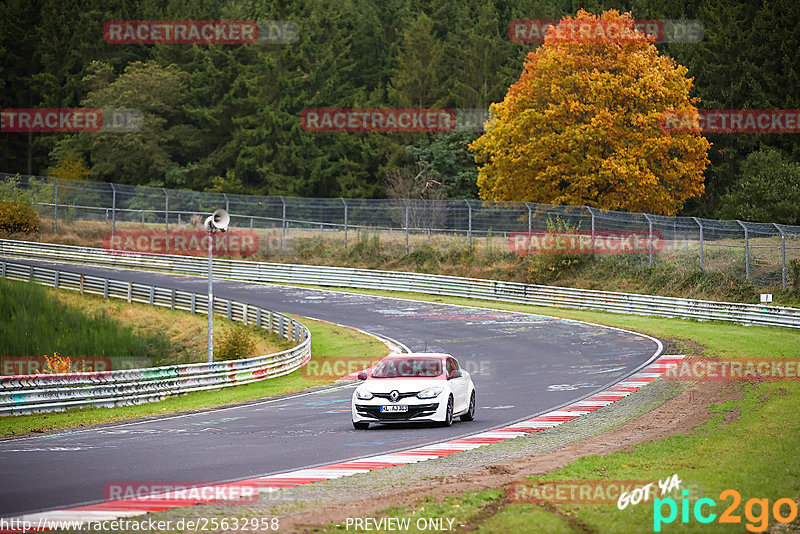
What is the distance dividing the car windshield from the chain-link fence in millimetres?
25504

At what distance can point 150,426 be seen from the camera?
19.1m

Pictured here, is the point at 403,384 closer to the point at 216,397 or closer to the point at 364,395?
the point at 364,395

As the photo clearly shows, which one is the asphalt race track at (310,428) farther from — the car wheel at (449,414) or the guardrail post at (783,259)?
the guardrail post at (783,259)

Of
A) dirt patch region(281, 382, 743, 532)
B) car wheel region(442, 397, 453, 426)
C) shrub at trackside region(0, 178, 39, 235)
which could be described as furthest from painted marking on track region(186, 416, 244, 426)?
shrub at trackside region(0, 178, 39, 235)

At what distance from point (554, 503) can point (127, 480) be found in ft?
18.2

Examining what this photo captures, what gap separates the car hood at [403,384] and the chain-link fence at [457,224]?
26.1 m

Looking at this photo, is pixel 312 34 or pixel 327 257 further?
pixel 312 34

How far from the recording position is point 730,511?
9867mm

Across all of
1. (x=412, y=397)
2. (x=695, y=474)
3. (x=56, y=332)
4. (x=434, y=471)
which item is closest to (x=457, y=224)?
(x=56, y=332)

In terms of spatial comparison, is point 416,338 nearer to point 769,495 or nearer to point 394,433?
point 394,433

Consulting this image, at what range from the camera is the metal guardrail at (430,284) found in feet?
127

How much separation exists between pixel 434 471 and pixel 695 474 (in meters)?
3.35

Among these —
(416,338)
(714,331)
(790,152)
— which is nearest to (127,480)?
(416,338)

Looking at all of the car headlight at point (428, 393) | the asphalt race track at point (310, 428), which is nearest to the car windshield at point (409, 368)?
the car headlight at point (428, 393)
